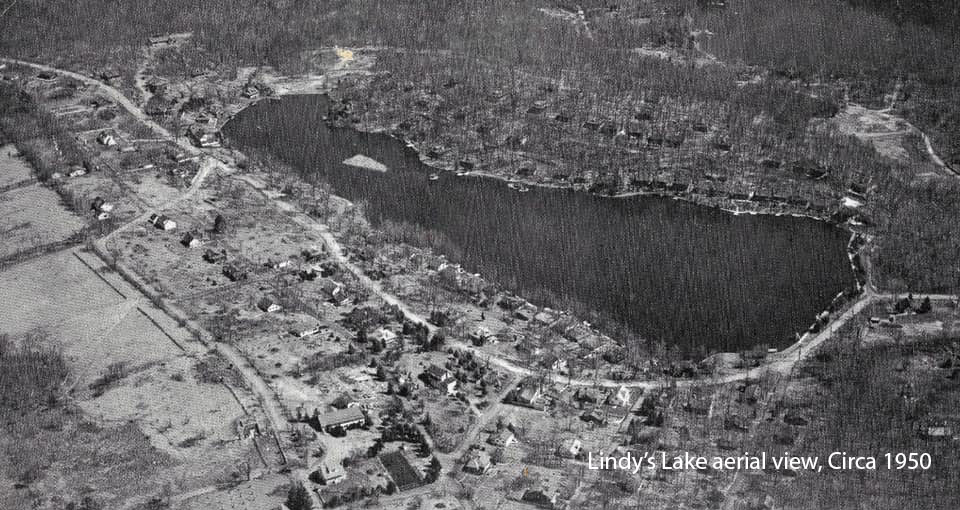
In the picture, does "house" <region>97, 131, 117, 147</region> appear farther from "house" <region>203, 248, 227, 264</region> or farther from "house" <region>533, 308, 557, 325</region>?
"house" <region>533, 308, 557, 325</region>

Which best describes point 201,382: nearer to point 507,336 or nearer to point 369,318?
point 369,318

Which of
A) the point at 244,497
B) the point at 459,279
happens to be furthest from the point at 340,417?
the point at 459,279

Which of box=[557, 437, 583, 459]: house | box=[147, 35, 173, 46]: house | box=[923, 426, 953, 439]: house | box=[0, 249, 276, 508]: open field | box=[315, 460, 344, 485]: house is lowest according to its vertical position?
box=[0, 249, 276, 508]: open field

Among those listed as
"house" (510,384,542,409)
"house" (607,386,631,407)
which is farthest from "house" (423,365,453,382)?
"house" (607,386,631,407)

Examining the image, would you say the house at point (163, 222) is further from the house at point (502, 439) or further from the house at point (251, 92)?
the house at point (502, 439)

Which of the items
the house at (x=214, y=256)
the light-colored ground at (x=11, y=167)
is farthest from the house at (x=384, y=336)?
the light-colored ground at (x=11, y=167)

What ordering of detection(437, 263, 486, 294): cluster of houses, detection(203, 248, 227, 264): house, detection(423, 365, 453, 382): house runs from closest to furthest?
detection(423, 365, 453, 382): house, detection(437, 263, 486, 294): cluster of houses, detection(203, 248, 227, 264): house
